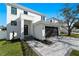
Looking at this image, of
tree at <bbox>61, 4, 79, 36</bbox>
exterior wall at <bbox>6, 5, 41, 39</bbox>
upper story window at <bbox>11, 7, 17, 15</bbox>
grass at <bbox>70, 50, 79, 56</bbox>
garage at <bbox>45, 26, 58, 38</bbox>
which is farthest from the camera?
upper story window at <bbox>11, 7, 17, 15</bbox>

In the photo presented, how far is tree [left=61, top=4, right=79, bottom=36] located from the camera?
8566mm

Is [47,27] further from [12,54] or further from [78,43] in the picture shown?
[12,54]

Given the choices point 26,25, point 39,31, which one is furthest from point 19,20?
point 39,31

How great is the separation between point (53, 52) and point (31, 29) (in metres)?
4.03

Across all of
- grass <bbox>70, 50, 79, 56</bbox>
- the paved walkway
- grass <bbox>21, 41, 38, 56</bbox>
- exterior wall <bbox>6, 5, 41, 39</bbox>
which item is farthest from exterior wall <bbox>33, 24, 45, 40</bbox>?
grass <bbox>70, 50, 79, 56</bbox>

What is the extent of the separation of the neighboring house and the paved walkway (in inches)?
46.8

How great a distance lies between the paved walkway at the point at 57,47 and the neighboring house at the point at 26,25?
1190 millimetres

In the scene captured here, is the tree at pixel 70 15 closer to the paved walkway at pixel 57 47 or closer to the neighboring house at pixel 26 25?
the paved walkway at pixel 57 47

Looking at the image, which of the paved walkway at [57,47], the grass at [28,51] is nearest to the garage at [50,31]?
A: the paved walkway at [57,47]

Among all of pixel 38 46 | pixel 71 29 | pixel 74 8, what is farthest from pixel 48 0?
pixel 38 46

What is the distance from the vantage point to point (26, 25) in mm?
11133

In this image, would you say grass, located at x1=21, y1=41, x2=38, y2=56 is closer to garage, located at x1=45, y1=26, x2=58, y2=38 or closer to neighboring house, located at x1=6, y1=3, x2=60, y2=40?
neighboring house, located at x1=6, y1=3, x2=60, y2=40

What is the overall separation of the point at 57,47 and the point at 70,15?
2.57m

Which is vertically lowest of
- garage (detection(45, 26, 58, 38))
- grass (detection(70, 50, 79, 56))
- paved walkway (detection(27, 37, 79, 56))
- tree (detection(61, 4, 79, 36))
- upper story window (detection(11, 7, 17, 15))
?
Result: grass (detection(70, 50, 79, 56))
